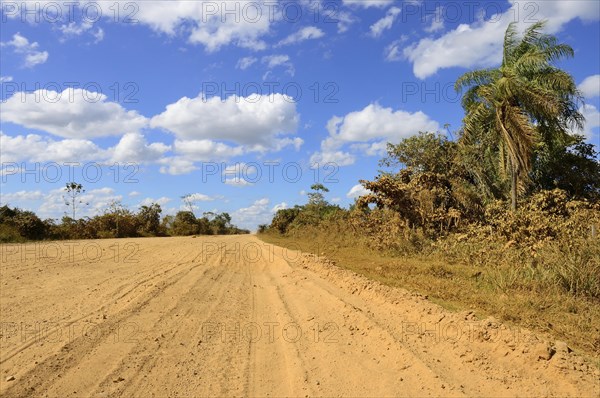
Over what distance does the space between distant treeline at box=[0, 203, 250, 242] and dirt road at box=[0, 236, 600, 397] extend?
17530 mm

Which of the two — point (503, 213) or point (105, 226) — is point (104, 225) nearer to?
point (105, 226)

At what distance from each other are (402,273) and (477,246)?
3.77m

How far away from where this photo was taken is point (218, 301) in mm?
8711

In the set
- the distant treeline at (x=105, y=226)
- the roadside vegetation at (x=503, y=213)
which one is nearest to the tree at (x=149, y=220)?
the distant treeline at (x=105, y=226)

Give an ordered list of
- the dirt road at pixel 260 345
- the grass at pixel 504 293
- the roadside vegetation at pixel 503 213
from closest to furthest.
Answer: the dirt road at pixel 260 345 → the grass at pixel 504 293 → the roadside vegetation at pixel 503 213

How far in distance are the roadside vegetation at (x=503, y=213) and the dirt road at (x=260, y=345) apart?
1.44 metres

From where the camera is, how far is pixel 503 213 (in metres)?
15.3

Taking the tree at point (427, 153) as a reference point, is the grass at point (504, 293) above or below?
below

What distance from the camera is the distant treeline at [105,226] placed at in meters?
25.4

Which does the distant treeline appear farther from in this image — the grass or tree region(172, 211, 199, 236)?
the grass

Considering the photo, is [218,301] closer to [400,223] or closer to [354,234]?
[400,223]

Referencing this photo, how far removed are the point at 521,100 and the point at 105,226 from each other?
2915cm

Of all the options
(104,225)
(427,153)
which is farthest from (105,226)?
(427,153)

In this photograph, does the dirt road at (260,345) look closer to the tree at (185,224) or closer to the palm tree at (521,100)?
the palm tree at (521,100)
